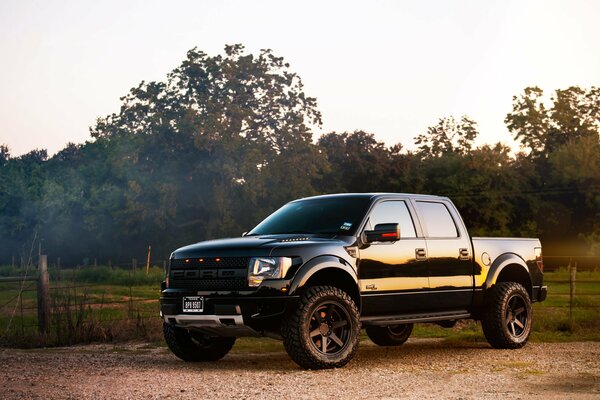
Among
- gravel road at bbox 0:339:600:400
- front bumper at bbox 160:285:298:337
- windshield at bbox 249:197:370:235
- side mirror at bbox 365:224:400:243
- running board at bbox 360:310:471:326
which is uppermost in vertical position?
windshield at bbox 249:197:370:235

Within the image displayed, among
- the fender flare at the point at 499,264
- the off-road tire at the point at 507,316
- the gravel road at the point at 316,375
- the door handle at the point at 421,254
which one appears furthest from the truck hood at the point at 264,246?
the off-road tire at the point at 507,316

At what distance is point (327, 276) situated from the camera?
36.8 ft

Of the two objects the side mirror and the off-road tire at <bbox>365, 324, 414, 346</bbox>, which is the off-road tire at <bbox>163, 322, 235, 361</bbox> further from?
the off-road tire at <bbox>365, 324, 414, 346</bbox>

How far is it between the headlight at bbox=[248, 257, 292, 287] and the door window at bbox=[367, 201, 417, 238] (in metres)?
1.63

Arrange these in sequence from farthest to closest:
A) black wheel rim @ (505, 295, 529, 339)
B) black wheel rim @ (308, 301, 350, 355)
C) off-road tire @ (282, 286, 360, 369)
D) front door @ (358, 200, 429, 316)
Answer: black wheel rim @ (505, 295, 529, 339)
front door @ (358, 200, 429, 316)
black wheel rim @ (308, 301, 350, 355)
off-road tire @ (282, 286, 360, 369)

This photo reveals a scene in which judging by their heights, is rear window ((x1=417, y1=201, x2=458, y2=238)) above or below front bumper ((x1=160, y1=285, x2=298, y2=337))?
above

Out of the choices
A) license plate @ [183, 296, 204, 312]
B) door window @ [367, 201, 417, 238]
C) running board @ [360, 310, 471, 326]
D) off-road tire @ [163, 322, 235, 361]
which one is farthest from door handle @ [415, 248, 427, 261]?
license plate @ [183, 296, 204, 312]

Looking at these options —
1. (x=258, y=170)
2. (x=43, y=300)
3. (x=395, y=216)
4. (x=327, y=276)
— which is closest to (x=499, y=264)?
(x=395, y=216)

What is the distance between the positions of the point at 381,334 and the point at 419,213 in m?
2.69

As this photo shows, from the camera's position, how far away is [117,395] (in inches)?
349


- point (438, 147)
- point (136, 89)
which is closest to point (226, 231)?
point (136, 89)

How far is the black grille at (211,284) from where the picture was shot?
34.9ft

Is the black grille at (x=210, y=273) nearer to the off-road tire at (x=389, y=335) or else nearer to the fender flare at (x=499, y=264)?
the off-road tire at (x=389, y=335)

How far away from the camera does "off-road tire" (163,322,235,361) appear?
39.1 feet
